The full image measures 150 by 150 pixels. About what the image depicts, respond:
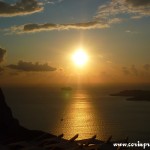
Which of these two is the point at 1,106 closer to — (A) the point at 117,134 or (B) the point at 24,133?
(B) the point at 24,133

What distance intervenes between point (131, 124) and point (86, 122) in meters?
17.7

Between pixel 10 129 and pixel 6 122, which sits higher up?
pixel 6 122

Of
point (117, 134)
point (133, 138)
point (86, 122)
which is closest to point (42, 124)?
point (86, 122)

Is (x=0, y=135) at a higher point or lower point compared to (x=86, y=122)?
higher

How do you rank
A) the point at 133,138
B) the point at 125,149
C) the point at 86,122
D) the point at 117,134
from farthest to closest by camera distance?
the point at 86,122, the point at 117,134, the point at 133,138, the point at 125,149

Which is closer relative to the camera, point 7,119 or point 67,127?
point 7,119

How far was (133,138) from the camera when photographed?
83.8 m

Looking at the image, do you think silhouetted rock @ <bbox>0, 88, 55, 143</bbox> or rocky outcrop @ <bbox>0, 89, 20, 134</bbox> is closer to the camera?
silhouetted rock @ <bbox>0, 88, 55, 143</bbox>

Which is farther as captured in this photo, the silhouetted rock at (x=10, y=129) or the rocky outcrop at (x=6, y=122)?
the rocky outcrop at (x=6, y=122)

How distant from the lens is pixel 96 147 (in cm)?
1019

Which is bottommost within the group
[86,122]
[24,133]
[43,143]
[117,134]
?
→ [86,122]

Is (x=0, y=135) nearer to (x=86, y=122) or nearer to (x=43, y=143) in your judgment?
(x=43, y=143)

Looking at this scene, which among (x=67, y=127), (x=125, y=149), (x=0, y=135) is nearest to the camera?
(x=125, y=149)

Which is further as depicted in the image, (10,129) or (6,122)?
(6,122)
